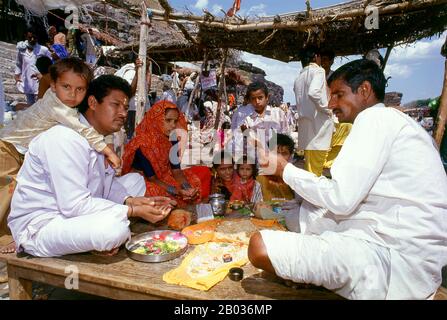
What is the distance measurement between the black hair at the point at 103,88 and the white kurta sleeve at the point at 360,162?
1948mm

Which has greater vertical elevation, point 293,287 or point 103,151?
point 103,151

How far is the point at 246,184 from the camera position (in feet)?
13.7

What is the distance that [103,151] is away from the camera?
2.62 metres

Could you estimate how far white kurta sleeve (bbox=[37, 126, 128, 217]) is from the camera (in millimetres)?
2107

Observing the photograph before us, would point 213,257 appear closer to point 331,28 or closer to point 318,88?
point 318,88

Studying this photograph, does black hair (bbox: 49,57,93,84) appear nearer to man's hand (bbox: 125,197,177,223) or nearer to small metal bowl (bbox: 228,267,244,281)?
man's hand (bbox: 125,197,177,223)

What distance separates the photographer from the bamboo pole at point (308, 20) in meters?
3.97

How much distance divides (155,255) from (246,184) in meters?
2.11

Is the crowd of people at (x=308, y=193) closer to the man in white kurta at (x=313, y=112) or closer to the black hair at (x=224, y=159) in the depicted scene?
the black hair at (x=224, y=159)
